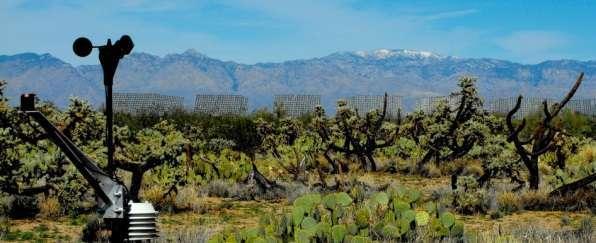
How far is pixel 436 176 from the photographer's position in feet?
80.8

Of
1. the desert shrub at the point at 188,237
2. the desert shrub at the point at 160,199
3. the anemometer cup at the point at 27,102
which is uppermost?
the anemometer cup at the point at 27,102

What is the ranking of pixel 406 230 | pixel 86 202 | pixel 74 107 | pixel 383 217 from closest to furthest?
pixel 406 230 < pixel 383 217 < pixel 74 107 < pixel 86 202

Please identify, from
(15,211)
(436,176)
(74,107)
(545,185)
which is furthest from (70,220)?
(436,176)

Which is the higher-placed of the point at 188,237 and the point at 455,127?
the point at 455,127

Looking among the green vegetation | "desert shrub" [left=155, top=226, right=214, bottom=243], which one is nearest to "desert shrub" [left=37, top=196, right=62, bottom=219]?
the green vegetation

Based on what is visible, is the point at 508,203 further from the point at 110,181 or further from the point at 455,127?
the point at 110,181

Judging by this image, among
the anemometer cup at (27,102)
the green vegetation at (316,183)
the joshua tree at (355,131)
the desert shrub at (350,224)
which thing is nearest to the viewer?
the anemometer cup at (27,102)

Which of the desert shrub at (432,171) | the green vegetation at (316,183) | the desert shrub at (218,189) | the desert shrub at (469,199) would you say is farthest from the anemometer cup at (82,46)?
the desert shrub at (432,171)

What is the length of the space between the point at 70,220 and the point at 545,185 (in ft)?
37.4

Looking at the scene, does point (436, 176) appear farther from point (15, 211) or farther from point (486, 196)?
point (15, 211)

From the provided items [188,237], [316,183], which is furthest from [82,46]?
[316,183]

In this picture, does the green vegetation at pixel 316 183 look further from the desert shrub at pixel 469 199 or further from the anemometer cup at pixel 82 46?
the anemometer cup at pixel 82 46

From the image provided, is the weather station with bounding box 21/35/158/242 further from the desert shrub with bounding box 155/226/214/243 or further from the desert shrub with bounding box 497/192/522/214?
the desert shrub with bounding box 497/192/522/214

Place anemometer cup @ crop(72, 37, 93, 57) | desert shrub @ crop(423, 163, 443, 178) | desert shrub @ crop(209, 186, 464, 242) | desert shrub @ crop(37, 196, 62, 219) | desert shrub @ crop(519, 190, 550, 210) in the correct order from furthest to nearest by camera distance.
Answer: desert shrub @ crop(423, 163, 443, 178), desert shrub @ crop(519, 190, 550, 210), desert shrub @ crop(37, 196, 62, 219), desert shrub @ crop(209, 186, 464, 242), anemometer cup @ crop(72, 37, 93, 57)
